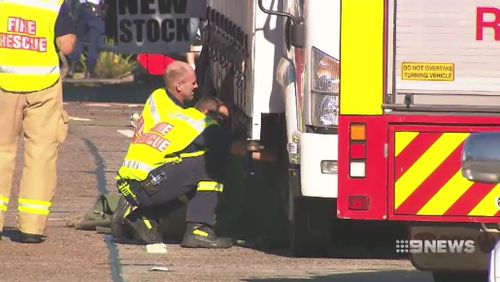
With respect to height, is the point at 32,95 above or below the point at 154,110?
above

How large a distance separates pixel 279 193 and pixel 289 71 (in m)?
1.64

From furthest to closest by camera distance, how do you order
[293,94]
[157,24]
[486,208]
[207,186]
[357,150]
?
[157,24] < [207,186] < [293,94] < [357,150] < [486,208]

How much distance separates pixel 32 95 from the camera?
1045cm

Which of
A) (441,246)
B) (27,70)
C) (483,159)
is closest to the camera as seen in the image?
(483,159)

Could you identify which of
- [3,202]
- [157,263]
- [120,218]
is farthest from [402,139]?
[3,202]

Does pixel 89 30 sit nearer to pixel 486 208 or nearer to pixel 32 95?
pixel 32 95

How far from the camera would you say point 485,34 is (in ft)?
27.5

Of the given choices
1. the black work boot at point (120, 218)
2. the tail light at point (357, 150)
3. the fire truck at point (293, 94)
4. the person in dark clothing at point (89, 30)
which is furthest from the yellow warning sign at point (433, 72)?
the person in dark clothing at point (89, 30)

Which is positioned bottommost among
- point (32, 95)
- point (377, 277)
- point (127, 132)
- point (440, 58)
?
point (377, 277)

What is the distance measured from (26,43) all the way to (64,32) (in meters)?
0.25

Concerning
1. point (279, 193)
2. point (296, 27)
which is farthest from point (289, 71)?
point (279, 193)

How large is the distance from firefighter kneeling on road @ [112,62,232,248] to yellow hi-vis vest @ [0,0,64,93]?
2.56 feet

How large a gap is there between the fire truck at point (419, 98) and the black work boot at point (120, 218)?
250 centimetres

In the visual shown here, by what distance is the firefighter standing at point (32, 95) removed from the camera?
10.4 metres
